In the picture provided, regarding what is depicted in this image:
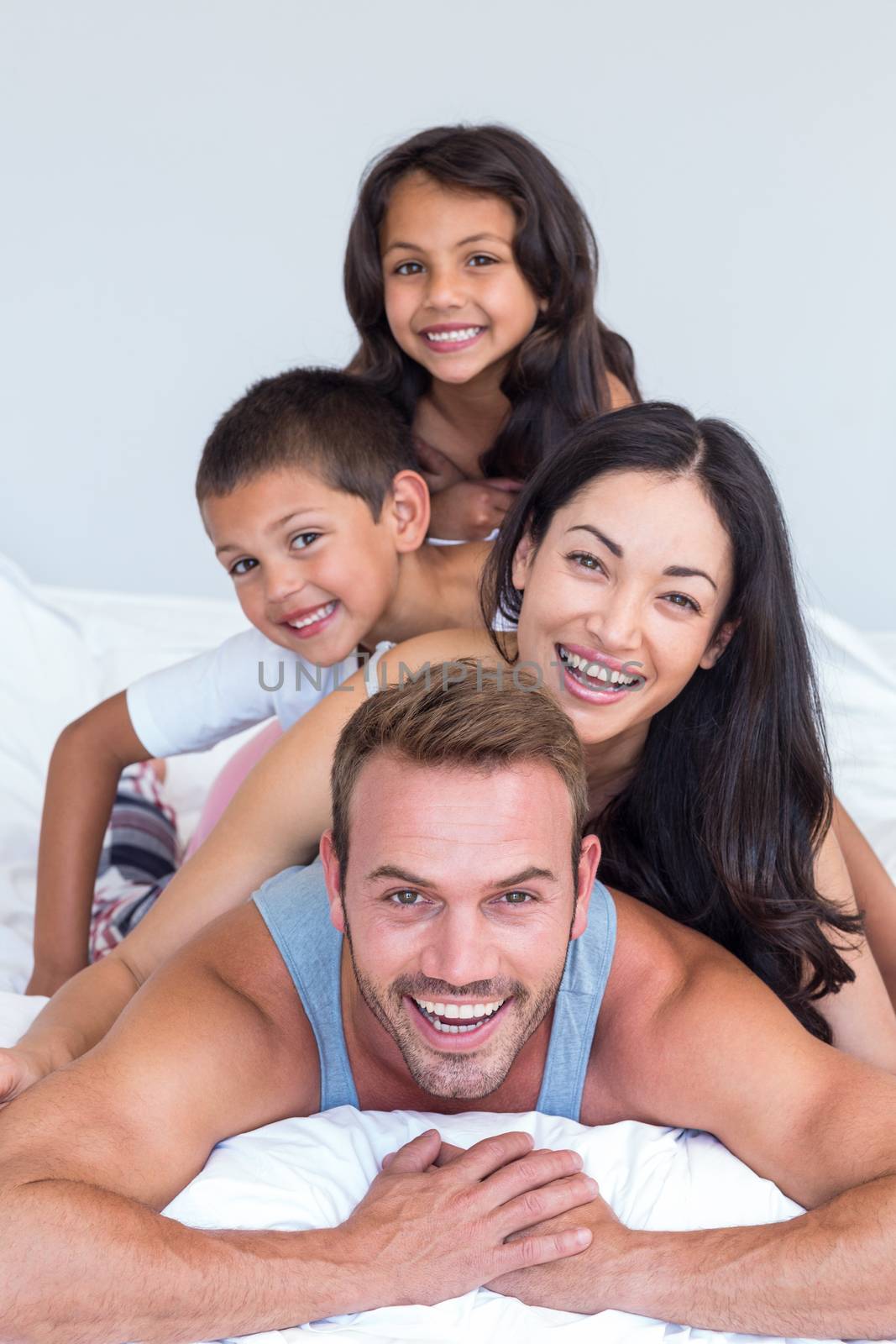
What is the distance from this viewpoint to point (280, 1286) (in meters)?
1.49

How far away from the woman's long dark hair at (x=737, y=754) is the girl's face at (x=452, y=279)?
1.72ft

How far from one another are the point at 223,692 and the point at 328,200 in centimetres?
209

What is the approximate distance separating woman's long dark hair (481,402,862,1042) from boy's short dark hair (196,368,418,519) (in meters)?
0.33

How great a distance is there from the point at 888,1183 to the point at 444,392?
1727 mm

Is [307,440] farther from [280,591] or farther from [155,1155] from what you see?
[155,1155]

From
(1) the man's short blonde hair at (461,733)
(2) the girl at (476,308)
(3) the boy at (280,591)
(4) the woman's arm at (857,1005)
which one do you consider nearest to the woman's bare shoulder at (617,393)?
(2) the girl at (476,308)

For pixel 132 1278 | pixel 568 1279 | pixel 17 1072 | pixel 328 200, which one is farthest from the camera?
pixel 328 200

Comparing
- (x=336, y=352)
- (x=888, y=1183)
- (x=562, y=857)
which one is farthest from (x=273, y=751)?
(x=336, y=352)

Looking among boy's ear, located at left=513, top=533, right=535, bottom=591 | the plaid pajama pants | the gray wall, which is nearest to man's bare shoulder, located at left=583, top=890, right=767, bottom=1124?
boy's ear, located at left=513, top=533, right=535, bottom=591

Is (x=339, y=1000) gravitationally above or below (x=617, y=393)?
below

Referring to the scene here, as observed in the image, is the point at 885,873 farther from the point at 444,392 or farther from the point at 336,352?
the point at 336,352

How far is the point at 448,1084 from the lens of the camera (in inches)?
66.9

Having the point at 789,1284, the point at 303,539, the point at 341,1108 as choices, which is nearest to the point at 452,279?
the point at 303,539

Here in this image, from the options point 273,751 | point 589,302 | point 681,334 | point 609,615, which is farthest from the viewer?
point 681,334
